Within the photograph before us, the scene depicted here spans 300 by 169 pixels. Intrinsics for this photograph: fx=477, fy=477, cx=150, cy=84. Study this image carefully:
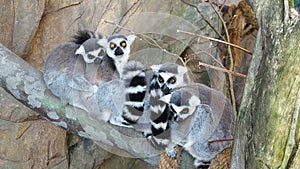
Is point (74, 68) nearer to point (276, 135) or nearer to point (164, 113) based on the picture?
point (164, 113)

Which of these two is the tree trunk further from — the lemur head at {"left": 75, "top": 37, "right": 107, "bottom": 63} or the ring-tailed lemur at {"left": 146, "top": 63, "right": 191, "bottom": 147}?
the lemur head at {"left": 75, "top": 37, "right": 107, "bottom": 63}

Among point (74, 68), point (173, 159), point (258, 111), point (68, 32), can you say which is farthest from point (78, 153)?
point (258, 111)

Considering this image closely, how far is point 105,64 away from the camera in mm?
3127

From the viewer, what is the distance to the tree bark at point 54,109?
259cm

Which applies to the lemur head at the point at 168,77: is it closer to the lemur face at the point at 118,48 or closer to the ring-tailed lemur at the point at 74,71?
the lemur face at the point at 118,48

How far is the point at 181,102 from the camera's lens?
2.66 metres

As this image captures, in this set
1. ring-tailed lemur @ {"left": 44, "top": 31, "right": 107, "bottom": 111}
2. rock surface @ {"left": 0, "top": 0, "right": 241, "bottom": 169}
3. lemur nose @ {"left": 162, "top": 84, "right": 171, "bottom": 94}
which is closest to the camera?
lemur nose @ {"left": 162, "top": 84, "right": 171, "bottom": 94}

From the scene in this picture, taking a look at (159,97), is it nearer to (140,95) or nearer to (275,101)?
(140,95)

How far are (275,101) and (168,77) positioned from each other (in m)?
1.22

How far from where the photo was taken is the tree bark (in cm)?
259

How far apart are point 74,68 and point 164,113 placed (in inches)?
30.7

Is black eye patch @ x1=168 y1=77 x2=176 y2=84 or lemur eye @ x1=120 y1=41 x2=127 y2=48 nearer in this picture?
black eye patch @ x1=168 y1=77 x2=176 y2=84

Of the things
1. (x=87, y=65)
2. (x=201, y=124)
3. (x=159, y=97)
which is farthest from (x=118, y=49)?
(x=201, y=124)

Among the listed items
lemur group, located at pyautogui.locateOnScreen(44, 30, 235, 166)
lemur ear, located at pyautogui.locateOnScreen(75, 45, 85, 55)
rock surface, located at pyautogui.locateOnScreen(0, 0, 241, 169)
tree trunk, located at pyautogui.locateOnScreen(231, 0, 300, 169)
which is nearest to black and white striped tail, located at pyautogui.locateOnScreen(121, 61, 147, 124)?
lemur group, located at pyautogui.locateOnScreen(44, 30, 235, 166)
